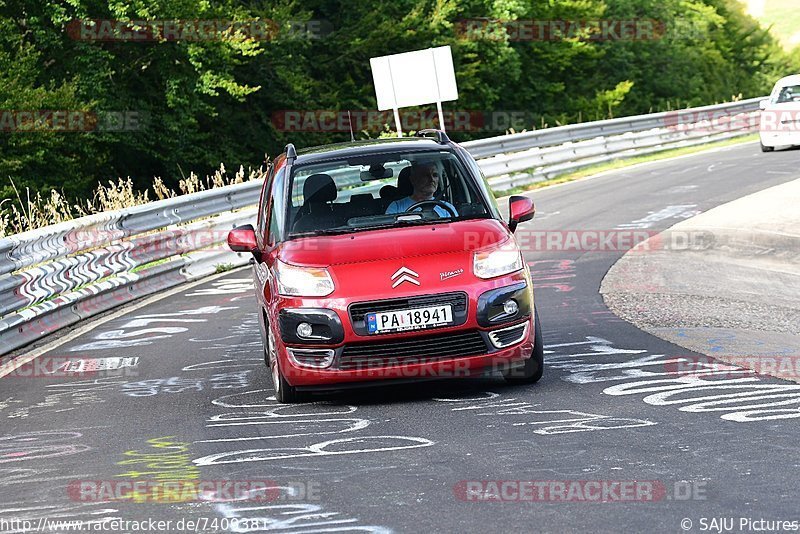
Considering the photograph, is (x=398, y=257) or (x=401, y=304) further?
(x=398, y=257)

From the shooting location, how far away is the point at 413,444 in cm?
687

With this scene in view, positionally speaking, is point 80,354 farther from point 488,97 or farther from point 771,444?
point 488,97

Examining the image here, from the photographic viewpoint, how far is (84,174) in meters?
36.8

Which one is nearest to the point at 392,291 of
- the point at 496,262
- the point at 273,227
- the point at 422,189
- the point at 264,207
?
the point at 496,262

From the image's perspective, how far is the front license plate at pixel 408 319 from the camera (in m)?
7.93

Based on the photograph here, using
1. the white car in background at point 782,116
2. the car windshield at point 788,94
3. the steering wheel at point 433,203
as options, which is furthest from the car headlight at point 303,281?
the car windshield at point 788,94

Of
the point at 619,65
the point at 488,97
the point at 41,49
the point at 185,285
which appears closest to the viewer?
the point at 185,285

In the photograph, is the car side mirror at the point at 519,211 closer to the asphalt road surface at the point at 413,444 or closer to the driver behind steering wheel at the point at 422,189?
the driver behind steering wheel at the point at 422,189

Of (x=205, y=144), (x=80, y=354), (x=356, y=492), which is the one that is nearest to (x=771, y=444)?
(x=356, y=492)

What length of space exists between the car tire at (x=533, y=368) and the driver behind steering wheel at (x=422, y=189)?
106 centimetres

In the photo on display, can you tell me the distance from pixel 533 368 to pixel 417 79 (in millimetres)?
23047

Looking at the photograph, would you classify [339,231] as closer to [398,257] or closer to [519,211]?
[398,257]

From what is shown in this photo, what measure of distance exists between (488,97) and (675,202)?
2714 cm

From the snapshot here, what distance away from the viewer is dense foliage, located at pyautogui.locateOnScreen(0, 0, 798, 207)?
115ft
